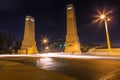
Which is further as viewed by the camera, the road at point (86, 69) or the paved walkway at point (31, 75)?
the road at point (86, 69)

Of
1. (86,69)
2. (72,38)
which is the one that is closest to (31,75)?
(86,69)

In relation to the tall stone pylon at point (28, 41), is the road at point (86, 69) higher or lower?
lower

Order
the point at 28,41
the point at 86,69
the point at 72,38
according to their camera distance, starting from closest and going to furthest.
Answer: the point at 86,69, the point at 72,38, the point at 28,41

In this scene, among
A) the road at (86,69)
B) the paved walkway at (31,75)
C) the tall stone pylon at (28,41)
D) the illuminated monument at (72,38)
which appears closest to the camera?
the paved walkway at (31,75)

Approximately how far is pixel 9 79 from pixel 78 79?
3367 mm

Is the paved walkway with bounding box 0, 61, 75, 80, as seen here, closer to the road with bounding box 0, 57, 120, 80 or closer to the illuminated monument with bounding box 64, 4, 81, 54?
the road with bounding box 0, 57, 120, 80

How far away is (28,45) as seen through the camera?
47406 mm

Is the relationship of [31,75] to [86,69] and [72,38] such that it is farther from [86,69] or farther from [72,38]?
[72,38]

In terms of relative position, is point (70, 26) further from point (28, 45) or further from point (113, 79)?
point (113, 79)

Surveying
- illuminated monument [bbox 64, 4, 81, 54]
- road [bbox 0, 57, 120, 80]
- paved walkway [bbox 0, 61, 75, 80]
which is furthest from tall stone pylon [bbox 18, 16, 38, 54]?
paved walkway [bbox 0, 61, 75, 80]

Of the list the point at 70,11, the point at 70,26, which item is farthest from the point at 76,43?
the point at 70,11

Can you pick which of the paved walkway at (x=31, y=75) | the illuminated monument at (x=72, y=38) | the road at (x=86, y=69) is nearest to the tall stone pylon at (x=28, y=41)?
the illuminated monument at (x=72, y=38)

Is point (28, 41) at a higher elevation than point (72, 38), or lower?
higher

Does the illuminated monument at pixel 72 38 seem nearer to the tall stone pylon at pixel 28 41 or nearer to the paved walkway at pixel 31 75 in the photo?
the tall stone pylon at pixel 28 41
